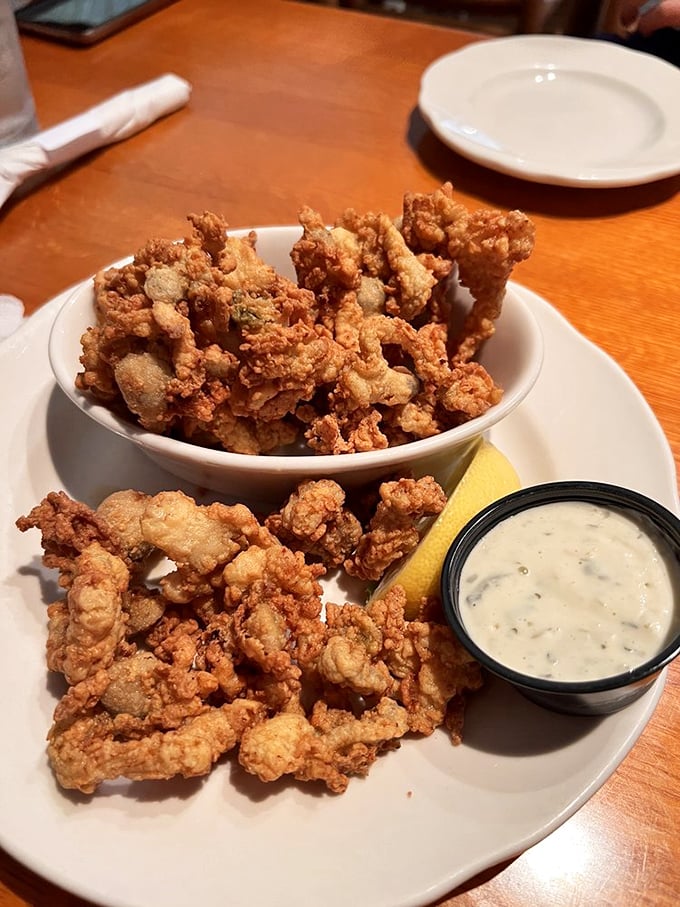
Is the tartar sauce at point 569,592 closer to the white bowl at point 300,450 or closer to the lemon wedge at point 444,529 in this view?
the lemon wedge at point 444,529

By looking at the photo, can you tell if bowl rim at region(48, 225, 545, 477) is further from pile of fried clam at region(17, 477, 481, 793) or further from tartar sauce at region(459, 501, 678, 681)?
tartar sauce at region(459, 501, 678, 681)

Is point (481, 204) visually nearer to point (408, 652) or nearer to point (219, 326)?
point (219, 326)

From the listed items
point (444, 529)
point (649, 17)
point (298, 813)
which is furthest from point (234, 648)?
point (649, 17)

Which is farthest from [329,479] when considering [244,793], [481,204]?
[481,204]

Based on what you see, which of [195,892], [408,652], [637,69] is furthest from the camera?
[637,69]

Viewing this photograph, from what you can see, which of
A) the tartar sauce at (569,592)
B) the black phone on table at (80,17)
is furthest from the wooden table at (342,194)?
the tartar sauce at (569,592)

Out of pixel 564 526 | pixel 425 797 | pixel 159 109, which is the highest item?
pixel 159 109
